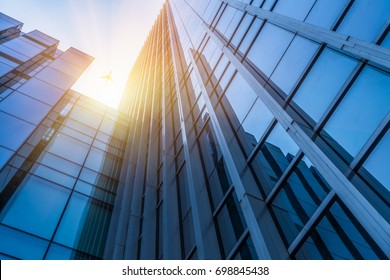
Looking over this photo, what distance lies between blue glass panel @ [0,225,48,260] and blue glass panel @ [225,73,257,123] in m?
10.1

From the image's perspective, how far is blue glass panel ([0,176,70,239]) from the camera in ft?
47.6

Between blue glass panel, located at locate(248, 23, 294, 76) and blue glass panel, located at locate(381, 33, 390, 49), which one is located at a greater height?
blue glass panel, located at locate(381, 33, 390, 49)

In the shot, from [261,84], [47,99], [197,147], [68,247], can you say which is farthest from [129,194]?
[261,84]

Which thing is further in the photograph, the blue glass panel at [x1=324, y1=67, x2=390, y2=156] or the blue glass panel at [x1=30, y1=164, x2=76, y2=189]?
the blue glass panel at [x1=30, y1=164, x2=76, y2=189]

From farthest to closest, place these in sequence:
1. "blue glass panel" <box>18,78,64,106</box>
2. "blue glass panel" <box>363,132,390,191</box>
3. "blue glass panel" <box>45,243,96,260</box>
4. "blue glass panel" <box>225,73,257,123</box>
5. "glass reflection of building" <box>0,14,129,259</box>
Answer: "blue glass panel" <box>18,78,64,106</box> < "glass reflection of building" <box>0,14,129,259</box> < "blue glass panel" <box>45,243,96,260</box> < "blue glass panel" <box>225,73,257,123</box> < "blue glass panel" <box>363,132,390,191</box>

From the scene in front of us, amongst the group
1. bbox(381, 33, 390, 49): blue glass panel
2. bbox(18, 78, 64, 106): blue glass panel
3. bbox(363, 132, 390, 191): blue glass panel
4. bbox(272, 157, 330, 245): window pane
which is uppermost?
bbox(381, 33, 390, 49): blue glass panel

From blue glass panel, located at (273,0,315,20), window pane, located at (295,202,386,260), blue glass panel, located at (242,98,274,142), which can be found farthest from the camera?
blue glass panel, located at (273,0,315,20)

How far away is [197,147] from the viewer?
15281 millimetres

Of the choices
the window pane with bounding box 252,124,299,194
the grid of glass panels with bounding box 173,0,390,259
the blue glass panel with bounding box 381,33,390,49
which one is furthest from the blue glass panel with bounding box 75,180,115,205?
the blue glass panel with bounding box 381,33,390,49

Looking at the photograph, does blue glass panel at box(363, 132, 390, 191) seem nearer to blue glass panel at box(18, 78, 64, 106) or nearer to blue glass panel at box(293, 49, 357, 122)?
blue glass panel at box(293, 49, 357, 122)

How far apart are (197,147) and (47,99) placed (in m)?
11.2

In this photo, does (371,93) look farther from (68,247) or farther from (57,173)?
(57,173)

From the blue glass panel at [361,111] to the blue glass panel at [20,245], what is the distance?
12.7 meters

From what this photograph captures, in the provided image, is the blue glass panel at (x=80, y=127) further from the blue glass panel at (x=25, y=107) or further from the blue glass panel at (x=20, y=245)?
the blue glass panel at (x=20, y=245)
